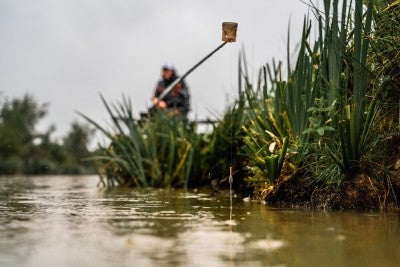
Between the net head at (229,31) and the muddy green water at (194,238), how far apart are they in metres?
1.51

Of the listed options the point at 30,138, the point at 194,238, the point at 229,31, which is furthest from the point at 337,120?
the point at 30,138

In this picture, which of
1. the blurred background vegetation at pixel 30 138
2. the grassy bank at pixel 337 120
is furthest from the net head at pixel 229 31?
the blurred background vegetation at pixel 30 138

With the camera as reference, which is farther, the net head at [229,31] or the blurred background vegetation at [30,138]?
the blurred background vegetation at [30,138]

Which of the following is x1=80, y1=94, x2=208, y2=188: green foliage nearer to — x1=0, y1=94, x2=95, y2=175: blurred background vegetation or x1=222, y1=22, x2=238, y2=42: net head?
x1=222, y1=22, x2=238, y2=42: net head

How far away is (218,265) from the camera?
4.89 ft

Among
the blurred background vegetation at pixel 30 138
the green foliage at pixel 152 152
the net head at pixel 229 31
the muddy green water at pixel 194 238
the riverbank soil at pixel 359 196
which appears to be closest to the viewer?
the muddy green water at pixel 194 238

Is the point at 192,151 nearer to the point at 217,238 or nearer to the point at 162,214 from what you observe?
the point at 162,214

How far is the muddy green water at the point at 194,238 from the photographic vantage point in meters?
1.57

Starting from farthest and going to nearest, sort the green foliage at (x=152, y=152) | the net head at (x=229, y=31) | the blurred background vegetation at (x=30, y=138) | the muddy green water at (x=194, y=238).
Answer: the blurred background vegetation at (x=30, y=138), the green foliage at (x=152, y=152), the net head at (x=229, y=31), the muddy green water at (x=194, y=238)

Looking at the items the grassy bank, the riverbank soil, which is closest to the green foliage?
the grassy bank

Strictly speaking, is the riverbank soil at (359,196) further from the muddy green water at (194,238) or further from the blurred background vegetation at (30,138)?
the blurred background vegetation at (30,138)

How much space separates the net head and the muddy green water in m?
1.51

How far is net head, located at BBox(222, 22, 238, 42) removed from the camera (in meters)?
4.05

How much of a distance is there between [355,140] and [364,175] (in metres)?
0.24
